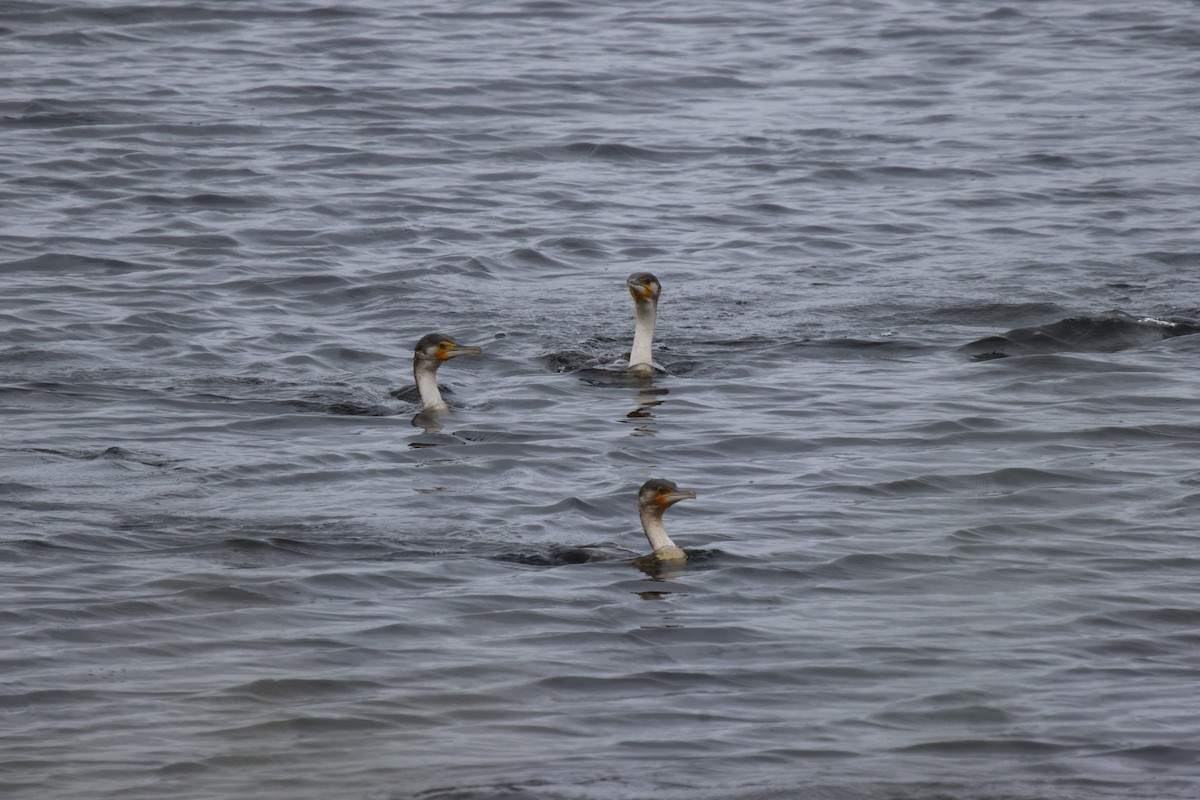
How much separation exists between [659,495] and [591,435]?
9.86 feet

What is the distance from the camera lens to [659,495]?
9.54m

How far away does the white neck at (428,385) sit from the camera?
42.0 feet

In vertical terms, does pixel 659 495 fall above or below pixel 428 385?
above

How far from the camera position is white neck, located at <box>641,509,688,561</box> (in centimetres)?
961

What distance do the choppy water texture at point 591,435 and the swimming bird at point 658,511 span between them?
229mm

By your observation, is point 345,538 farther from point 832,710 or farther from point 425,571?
→ point 832,710

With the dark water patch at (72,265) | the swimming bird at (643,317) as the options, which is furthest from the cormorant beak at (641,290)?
the dark water patch at (72,265)

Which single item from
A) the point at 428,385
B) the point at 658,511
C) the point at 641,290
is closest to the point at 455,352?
the point at 428,385

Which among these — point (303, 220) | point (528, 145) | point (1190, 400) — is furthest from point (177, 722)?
point (528, 145)

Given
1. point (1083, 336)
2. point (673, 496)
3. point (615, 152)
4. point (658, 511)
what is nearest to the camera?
point (673, 496)

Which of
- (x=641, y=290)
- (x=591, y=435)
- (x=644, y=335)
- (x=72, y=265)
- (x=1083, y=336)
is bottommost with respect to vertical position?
(x=591, y=435)

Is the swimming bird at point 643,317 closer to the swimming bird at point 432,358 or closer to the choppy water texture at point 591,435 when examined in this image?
the choppy water texture at point 591,435

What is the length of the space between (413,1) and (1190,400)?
22094mm

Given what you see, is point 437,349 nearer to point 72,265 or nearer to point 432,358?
point 432,358
